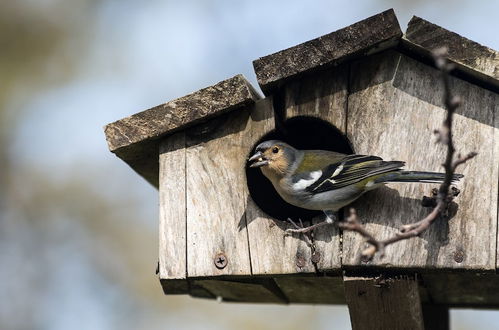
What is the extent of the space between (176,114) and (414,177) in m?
1.42

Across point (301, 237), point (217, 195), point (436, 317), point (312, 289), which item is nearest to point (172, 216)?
point (217, 195)

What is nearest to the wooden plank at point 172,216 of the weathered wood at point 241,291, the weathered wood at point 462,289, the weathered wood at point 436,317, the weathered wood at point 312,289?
the weathered wood at point 241,291

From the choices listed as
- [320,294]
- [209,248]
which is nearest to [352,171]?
[209,248]

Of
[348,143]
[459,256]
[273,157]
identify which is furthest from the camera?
[273,157]

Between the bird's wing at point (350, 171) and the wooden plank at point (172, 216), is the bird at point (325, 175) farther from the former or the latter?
the wooden plank at point (172, 216)

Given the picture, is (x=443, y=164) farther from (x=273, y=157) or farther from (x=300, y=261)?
(x=273, y=157)

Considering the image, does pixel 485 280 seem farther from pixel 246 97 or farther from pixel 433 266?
pixel 246 97

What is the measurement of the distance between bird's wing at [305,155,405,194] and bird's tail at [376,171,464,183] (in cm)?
3

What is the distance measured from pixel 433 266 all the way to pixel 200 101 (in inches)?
62.3

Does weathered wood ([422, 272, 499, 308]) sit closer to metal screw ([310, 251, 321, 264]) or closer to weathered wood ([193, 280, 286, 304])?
metal screw ([310, 251, 321, 264])

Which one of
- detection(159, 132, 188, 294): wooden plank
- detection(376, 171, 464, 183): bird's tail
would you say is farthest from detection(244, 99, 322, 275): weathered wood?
detection(376, 171, 464, 183): bird's tail

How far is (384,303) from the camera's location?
4.44m

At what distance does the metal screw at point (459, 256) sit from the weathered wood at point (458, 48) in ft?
2.97

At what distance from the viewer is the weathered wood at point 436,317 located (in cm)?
606
